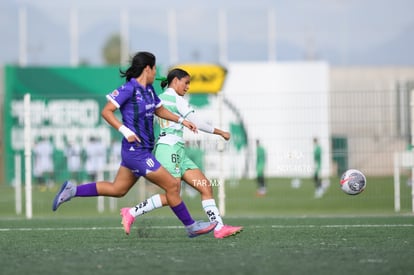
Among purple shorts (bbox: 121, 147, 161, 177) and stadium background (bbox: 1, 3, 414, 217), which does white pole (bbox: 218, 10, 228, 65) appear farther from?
purple shorts (bbox: 121, 147, 161, 177)

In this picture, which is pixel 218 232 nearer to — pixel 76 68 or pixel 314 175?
pixel 314 175

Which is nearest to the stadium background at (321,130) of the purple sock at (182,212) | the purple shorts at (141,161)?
the purple sock at (182,212)

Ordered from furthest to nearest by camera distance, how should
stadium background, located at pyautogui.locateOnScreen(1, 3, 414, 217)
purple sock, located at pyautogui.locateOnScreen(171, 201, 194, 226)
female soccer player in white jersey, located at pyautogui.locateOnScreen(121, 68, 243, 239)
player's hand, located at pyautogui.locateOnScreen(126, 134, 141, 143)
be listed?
stadium background, located at pyautogui.locateOnScreen(1, 3, 414, 217) < female soccer player in white jersey, located at pyautogui.locateOnScreen(121, 68, 243, 239) < purple sock, located at pyautogui.locateOnScreen(171, 201, 194, 226) < player's hand, located at pyautogui.locateOnScreen(126, 134, 141, 143)

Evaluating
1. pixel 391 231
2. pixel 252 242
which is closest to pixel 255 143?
pixel 391 231

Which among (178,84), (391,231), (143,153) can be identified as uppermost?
(178,84)

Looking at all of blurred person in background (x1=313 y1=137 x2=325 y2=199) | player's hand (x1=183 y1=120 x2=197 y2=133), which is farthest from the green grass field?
blurred person in background (x1=313 y1=137 x2=325 y2=199)

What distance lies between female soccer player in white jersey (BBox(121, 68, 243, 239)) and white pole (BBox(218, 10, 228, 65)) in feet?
98.2

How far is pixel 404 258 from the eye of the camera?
9.12 metres

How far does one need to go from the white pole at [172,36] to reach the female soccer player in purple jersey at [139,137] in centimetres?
2988

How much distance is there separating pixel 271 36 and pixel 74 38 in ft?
29.1

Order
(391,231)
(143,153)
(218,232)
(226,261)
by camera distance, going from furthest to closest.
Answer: (391,231), (218,232), (143,153), (226,261)

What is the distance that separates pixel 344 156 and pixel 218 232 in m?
9.92

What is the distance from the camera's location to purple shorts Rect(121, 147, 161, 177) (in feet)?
35.2

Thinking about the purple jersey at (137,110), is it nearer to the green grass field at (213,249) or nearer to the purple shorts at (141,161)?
the purple shorts at (141,161)
